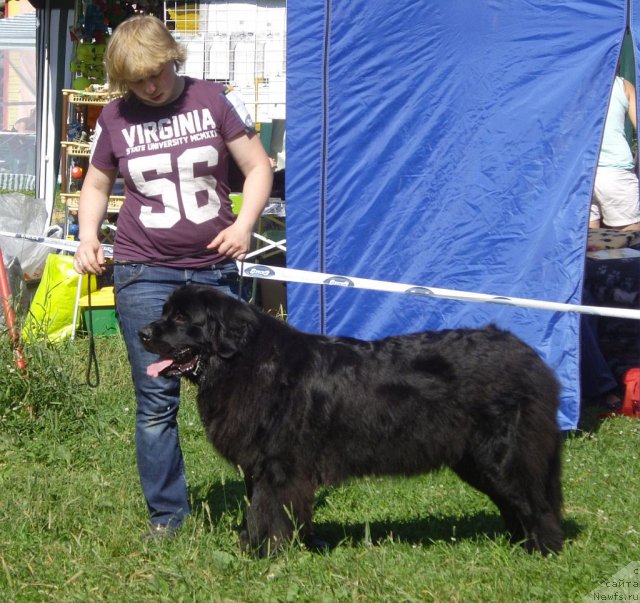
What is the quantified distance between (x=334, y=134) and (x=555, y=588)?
10.7 ft

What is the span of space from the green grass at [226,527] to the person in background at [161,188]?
0.44m

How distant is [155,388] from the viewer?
3.85 m

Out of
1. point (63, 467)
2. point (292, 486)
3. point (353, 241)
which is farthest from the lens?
point (353, 241)

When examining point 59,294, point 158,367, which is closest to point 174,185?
point 158,367

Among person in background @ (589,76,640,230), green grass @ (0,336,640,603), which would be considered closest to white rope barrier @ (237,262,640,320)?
green grass @ (0,336,640,603)

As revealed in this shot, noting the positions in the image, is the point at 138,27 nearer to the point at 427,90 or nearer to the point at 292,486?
the point at 292,486

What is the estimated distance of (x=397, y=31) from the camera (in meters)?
5.69

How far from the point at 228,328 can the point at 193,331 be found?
0.43 feet

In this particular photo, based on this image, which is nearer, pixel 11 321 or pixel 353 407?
pixel 353 407

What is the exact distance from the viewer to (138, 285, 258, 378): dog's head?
3592 mm

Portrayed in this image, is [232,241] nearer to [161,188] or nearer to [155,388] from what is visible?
[161,188]

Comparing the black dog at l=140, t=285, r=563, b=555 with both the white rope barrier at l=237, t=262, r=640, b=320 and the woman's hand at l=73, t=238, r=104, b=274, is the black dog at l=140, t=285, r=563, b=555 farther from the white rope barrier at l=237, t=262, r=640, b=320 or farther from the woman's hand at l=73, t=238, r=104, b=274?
the white rope barrier at l=237, t=262, r=640, b=320

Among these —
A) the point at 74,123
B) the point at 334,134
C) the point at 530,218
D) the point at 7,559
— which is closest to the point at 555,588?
the point at 7,559

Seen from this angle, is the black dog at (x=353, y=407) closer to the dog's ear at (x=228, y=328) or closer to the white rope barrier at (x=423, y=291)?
the dog's ear at (x=228, y=328)
